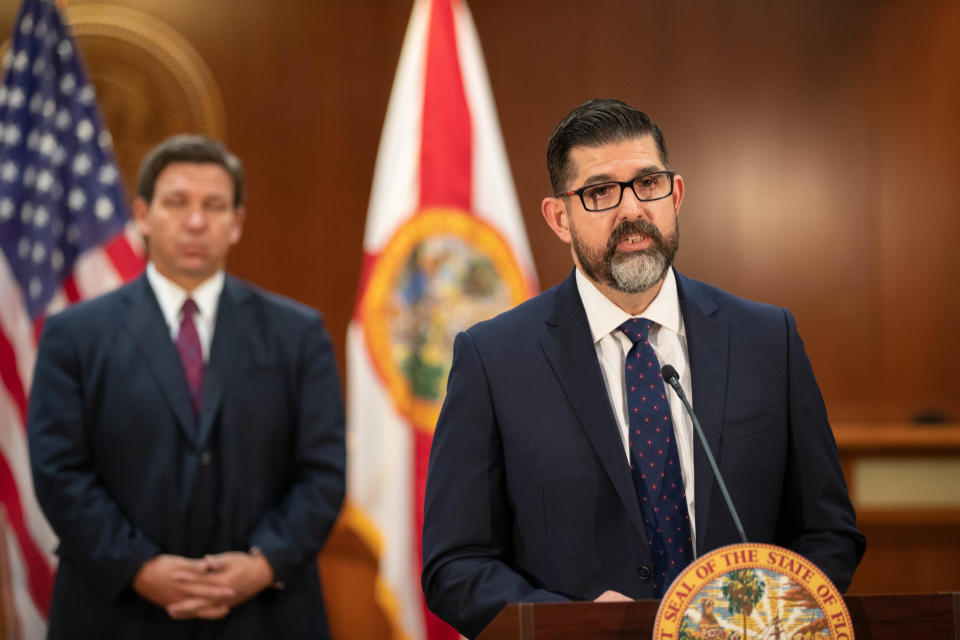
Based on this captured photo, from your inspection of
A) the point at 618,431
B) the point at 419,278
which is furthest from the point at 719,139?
the point at 618,431

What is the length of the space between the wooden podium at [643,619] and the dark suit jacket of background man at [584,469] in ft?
0.89

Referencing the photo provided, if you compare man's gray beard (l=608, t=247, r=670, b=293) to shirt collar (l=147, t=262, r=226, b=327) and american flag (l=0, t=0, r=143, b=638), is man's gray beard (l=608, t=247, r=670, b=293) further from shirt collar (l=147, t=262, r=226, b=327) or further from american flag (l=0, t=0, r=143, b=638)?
american flag (l=0, t=0, r=143, b=638)

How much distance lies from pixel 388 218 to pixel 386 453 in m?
1.00

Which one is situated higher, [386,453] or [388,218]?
[388,218]

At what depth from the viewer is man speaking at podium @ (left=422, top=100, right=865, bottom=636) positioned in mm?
1626

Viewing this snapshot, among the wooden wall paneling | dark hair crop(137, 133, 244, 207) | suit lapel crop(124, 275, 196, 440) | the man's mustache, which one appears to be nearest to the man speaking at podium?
the man's mustache

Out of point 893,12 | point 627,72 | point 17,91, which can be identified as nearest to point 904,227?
point 893,12

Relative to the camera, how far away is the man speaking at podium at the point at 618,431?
1626 mm

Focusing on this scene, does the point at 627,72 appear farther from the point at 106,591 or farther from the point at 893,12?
the point at 106,591

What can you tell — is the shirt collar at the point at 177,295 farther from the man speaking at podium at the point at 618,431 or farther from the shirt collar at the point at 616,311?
the shirt collar at the point at 616,311

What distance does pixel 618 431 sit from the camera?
65.3 inches

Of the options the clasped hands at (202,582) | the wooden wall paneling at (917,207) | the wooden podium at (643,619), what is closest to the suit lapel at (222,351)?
the clasped hands at (202,582)

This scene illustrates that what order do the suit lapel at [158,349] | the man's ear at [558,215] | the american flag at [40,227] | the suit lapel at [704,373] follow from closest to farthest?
the suit lapel at [704,373] → the man's ear at [558,215] → the suit lapel at [158,349] → the american flag at [40,227]

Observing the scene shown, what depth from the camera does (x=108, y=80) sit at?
4.77 m
